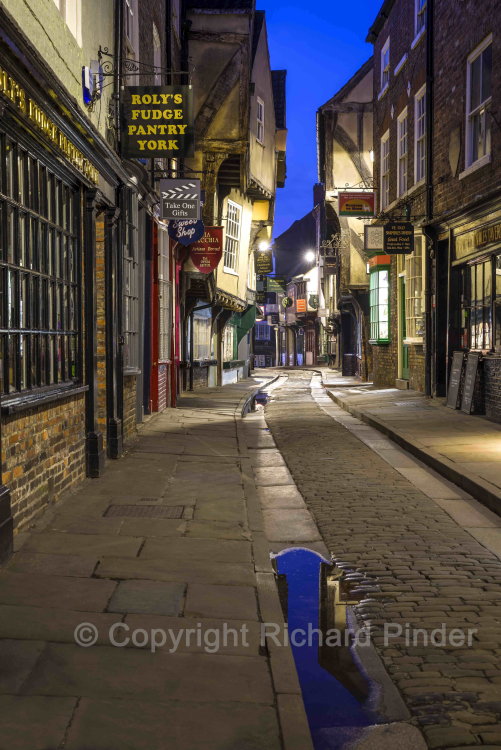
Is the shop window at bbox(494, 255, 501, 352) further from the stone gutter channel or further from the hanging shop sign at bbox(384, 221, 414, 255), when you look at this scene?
the stone gutter channel

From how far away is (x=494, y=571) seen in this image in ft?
17.0

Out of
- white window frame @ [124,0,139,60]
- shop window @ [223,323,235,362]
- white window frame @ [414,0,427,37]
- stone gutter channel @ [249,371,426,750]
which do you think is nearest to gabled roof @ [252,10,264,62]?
white window frame @ [414,0,427,37]

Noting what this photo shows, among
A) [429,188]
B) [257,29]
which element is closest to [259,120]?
[257,29]

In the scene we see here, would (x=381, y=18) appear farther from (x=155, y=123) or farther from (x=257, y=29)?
(x=155, y=123)

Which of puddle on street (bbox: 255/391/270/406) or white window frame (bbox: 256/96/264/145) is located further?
white window frame (bbox: 256/96/264/145)

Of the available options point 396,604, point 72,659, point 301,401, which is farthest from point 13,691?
point 301,401

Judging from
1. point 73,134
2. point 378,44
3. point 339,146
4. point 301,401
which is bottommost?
point 301,401

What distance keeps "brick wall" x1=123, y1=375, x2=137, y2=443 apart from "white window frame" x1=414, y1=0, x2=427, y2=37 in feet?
39.9

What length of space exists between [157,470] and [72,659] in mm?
5323

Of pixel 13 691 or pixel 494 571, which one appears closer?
pixel 13 691

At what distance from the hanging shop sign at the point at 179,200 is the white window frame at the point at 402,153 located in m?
8.03

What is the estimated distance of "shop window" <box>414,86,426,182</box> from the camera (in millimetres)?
18047

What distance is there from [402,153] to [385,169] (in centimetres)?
215

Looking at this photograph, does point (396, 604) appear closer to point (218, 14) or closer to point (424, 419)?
point (424, 419)
